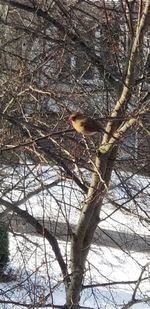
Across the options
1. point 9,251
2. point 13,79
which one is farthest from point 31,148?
point 9,251

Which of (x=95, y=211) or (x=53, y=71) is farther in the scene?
(x=53, y=71)

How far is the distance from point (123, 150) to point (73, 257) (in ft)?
5.71

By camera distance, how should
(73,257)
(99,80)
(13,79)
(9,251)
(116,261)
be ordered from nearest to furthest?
(73,257), (13,79), (99,80), (9,251), (116,261)

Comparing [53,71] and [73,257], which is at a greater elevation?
[53,71]

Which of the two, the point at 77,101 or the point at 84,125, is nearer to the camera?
the point at 84,125

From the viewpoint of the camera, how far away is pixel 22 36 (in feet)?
24.7

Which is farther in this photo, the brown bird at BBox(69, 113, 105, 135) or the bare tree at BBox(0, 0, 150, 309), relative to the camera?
the bare tree at BBox(0, 0, 150, 309)

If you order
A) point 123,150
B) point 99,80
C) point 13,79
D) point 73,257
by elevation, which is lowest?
point 73,257

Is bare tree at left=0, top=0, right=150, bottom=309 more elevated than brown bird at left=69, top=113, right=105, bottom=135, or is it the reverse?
bare tree at left=0, top=0, right=150, bottom=309

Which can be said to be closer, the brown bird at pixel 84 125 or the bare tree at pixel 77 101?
the brown bird at pixel 84 125

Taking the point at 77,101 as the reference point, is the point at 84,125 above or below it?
below

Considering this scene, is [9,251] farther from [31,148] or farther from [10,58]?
[31,148]

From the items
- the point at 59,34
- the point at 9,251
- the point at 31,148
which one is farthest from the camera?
the point at 9,251

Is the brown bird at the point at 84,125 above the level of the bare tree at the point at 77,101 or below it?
below
